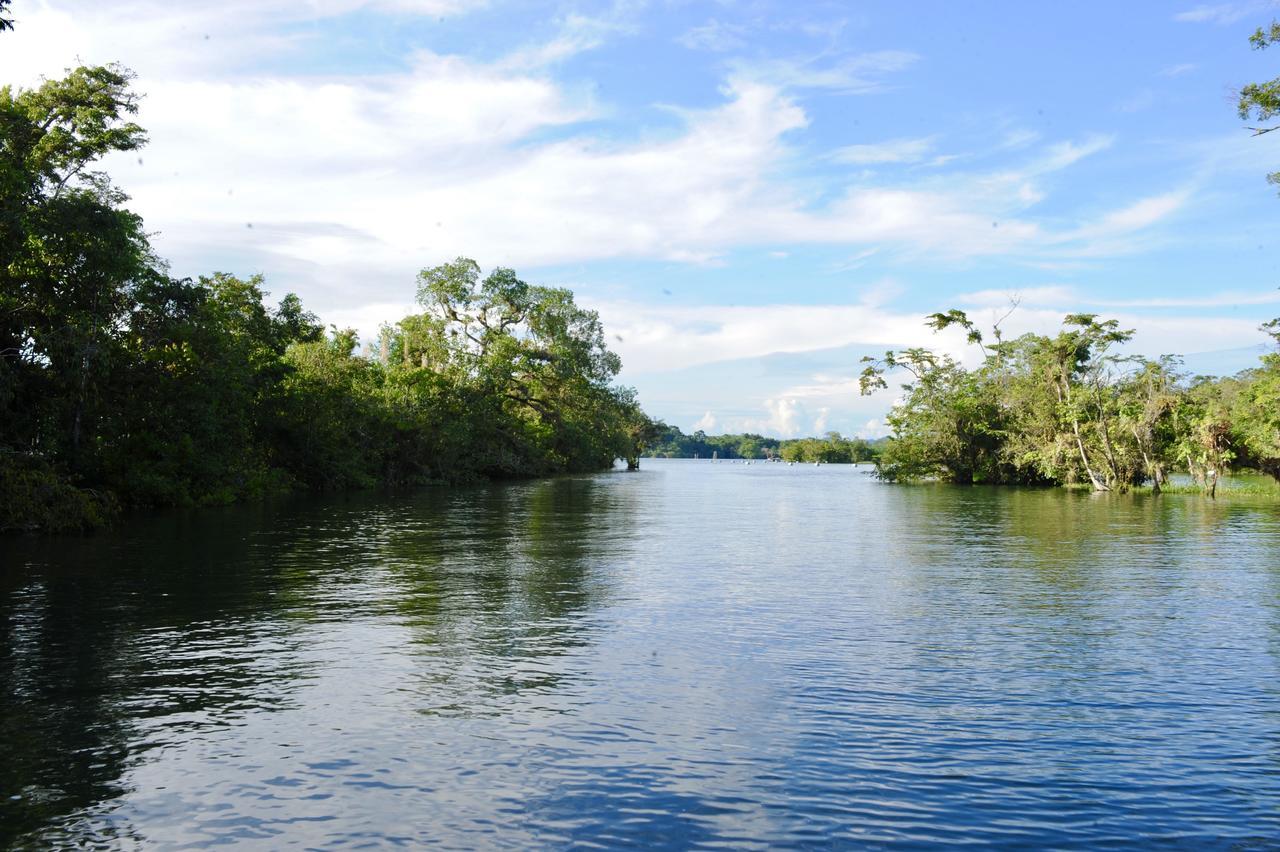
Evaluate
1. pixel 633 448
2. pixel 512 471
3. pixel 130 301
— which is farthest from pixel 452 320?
pixel 633 448

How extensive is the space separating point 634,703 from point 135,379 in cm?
3264

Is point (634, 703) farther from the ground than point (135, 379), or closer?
closer

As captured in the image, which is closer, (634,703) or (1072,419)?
(634,703)

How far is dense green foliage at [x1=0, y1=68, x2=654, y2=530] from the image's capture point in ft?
97.4

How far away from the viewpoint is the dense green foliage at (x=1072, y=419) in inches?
2020

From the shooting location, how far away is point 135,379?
36.1 metres

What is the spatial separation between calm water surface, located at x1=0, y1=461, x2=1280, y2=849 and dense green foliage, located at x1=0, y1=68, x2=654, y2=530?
38.6 feet

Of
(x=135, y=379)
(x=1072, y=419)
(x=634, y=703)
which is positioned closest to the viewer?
(x=634, y=703)

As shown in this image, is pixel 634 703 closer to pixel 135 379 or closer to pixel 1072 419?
pixel 135 379

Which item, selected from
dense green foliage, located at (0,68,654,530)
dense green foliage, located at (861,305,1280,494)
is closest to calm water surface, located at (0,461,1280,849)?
dense green foliage, located at (0,68,654,530)

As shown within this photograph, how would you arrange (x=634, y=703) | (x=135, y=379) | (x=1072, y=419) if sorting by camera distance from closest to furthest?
(x=634, y=703)
(x=135, y=379)
(x=1072, y=419)

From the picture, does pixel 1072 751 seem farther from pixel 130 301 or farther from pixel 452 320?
pixel 452 320

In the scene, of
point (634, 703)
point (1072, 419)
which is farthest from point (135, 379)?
point (1072, 419)

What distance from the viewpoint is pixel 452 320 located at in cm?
7856
